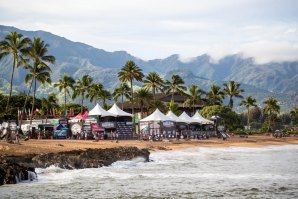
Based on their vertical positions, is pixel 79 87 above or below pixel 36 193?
above

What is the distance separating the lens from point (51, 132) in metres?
55.2

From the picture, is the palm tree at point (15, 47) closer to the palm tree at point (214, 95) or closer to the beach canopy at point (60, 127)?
the beach canopy at point (60, 127)

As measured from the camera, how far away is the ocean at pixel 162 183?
1861cm

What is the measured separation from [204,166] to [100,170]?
25.3ft

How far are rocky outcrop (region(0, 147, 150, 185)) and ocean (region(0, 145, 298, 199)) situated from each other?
59 centimetres

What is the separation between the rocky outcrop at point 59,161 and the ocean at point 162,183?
1.95ft

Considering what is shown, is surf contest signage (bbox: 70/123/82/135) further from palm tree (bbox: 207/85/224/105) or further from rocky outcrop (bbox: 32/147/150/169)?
palm tree (bbox: 207/85/224/105)

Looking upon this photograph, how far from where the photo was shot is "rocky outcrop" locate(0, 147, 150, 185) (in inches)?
828

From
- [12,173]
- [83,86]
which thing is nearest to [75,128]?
[12,173]

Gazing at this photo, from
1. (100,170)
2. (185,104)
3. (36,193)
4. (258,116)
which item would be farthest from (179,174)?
(258,116)

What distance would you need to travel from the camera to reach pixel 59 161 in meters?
26.9

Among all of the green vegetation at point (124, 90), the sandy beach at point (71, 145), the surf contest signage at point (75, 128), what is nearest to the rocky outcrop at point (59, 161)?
the sandy beach at point (71, 145)

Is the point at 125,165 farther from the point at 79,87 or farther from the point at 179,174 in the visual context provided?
the point at 79,87

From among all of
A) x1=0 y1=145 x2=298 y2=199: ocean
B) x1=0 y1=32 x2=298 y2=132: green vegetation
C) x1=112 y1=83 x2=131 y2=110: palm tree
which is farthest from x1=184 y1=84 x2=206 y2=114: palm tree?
x1=0 y1=145 x2=298 y2=199: ocean
